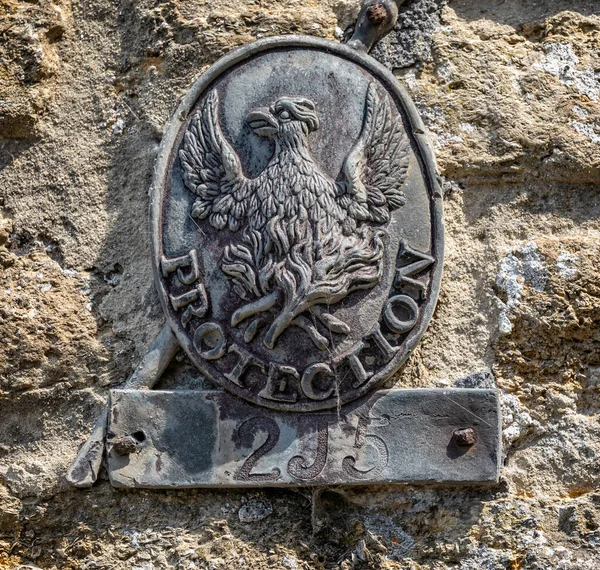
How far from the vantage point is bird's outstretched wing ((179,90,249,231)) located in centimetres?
241

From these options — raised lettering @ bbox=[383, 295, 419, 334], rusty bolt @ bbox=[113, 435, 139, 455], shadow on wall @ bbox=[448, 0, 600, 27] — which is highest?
shadow on wall @ bbox=[448, 0, 600, 27]

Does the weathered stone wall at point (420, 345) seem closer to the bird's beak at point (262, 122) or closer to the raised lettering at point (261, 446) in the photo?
the raised lettering at point (261, 446)

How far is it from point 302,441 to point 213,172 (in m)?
0.72

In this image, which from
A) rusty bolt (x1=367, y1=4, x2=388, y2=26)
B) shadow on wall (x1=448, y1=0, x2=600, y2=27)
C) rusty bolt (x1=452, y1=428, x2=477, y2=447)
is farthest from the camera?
shadow on wall (x1=448, y1=0, x2=600, y2=27)

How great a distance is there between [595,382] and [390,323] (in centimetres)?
55

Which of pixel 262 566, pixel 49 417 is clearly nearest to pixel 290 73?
pixel 49 417

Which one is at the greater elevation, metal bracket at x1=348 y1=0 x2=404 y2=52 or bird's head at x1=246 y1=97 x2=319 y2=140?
metal bracket at x1=348 y1=0 x2=404 y2=52

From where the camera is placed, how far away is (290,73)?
249 centimetres

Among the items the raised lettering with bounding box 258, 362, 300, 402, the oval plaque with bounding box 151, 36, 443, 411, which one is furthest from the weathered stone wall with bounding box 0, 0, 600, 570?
the raised lettering with bounding box 258, 362, 300, 402

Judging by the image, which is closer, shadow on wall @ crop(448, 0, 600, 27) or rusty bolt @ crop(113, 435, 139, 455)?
rusty bolt @ crop(113, 435, 139, 455)

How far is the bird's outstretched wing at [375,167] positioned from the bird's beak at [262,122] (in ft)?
0.68

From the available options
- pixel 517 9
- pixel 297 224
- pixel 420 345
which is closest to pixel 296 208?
pixel 297 224

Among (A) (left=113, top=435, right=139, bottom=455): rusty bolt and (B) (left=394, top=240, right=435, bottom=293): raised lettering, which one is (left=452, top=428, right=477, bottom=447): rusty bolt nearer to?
(B) (left=394, top=240, right=435, bottom=293): raised lettering

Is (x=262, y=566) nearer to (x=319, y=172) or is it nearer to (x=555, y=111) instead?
(x=319, y=172)
